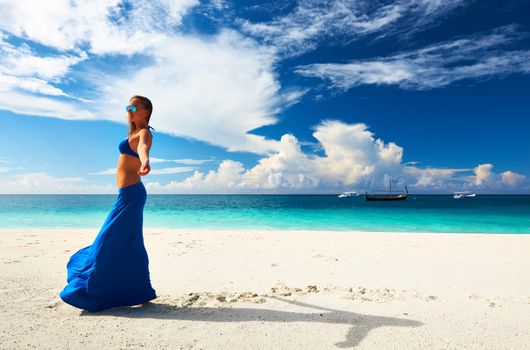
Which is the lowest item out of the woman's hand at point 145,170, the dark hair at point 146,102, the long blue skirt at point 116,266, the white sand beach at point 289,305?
the white sand beach at point 289,305

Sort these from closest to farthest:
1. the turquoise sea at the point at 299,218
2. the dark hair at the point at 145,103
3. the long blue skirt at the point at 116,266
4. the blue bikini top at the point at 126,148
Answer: the long blue skirt at the point at 116,266 → the blue bikini top at the point at 126,148 → the dark hair at the point at 145,103 → the turquoise sea at the point at 299,218

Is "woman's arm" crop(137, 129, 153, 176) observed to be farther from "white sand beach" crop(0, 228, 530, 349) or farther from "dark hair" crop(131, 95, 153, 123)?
"white sand beach" crop(0, 228, 530, 349)

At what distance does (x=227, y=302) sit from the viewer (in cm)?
492

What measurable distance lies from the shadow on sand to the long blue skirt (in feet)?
0.55

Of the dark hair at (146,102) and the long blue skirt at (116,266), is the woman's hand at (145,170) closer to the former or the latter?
the long blue skirt at (116,266)

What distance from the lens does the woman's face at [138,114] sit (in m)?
4.44

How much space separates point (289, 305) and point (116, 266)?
2.45m

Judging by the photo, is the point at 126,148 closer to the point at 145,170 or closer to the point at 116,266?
the point at 145,170

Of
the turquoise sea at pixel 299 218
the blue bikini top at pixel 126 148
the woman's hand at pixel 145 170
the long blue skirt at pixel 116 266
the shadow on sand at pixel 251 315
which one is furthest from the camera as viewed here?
the turquoise sea at pixel 299 218

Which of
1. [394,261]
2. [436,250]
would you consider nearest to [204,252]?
[394,261]

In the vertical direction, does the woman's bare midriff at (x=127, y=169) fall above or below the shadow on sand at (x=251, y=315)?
above

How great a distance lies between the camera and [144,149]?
385cm

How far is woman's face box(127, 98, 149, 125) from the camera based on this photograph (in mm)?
4441

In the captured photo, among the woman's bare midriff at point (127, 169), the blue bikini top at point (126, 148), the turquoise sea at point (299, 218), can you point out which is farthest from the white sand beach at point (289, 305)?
the turquoise sea at point (299, 218)
